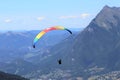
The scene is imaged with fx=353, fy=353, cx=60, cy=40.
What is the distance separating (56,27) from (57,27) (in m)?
0.63

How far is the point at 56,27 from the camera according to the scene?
132125 mm

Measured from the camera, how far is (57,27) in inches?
5182
